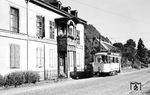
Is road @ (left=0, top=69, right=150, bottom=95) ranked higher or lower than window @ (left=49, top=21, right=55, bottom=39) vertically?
lower

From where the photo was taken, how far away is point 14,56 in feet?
77.4

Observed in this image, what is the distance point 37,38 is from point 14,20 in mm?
4115

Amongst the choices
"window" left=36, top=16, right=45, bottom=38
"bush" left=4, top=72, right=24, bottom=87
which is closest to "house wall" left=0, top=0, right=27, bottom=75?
"bush" left=4, top=72, right=24, bottom=87

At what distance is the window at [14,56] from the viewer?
23222 millimetres

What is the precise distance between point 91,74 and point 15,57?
17667 millimetres

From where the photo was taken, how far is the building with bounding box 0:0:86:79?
22.8 metres

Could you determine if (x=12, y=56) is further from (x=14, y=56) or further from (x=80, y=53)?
(x=80, y=53)

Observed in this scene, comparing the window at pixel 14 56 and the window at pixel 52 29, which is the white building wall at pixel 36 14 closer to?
the window at pixel 52 29

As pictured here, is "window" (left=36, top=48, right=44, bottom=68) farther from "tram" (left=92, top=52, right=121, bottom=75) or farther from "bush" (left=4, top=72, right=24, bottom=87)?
"tram" (left=92, top=52, right=121, bottom=75)

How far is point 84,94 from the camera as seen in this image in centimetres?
1606

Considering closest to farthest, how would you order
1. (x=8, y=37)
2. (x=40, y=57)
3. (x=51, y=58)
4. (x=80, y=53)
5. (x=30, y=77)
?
(x=8, y=37), (x=30, y=77), (x=40, y=57), (x=51, y=58), (x=80, y=53)

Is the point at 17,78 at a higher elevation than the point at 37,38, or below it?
below

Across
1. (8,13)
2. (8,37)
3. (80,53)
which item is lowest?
(80,53)

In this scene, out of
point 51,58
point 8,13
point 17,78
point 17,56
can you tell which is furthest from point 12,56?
point 51,58
